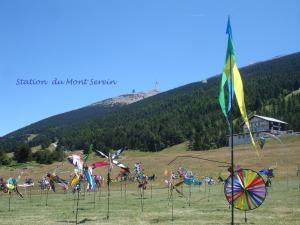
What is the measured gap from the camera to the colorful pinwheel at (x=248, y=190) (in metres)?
19.0

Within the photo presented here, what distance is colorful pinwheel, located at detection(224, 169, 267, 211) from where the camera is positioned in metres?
19.0

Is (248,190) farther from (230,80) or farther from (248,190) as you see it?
(230,80)

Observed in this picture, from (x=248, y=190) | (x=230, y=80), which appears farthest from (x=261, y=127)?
(x=230, y=80)

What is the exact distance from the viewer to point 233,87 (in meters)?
13.5

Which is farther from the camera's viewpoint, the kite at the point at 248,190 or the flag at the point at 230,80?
the kite at the point at 248,190

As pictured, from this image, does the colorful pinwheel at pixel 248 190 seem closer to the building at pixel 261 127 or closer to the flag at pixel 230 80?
the flag at pixel 230 80

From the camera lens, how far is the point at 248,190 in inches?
751

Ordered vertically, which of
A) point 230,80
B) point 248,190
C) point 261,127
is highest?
point 261,127

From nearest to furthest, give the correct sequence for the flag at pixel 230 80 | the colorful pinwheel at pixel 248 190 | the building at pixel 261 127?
1. the flag at pixel 230 80
2. the colorful pinwheel at pixel 248 190
3. the building at pixel 261 127

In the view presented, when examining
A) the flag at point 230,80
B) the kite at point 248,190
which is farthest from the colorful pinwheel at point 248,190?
the flag at point 230,80

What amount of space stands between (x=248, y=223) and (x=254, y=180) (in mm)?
5164

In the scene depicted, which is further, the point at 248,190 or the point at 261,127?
the point at 261,127

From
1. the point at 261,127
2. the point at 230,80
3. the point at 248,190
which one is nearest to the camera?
the point at 230,80

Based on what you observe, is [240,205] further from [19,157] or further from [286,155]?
[19,157]
